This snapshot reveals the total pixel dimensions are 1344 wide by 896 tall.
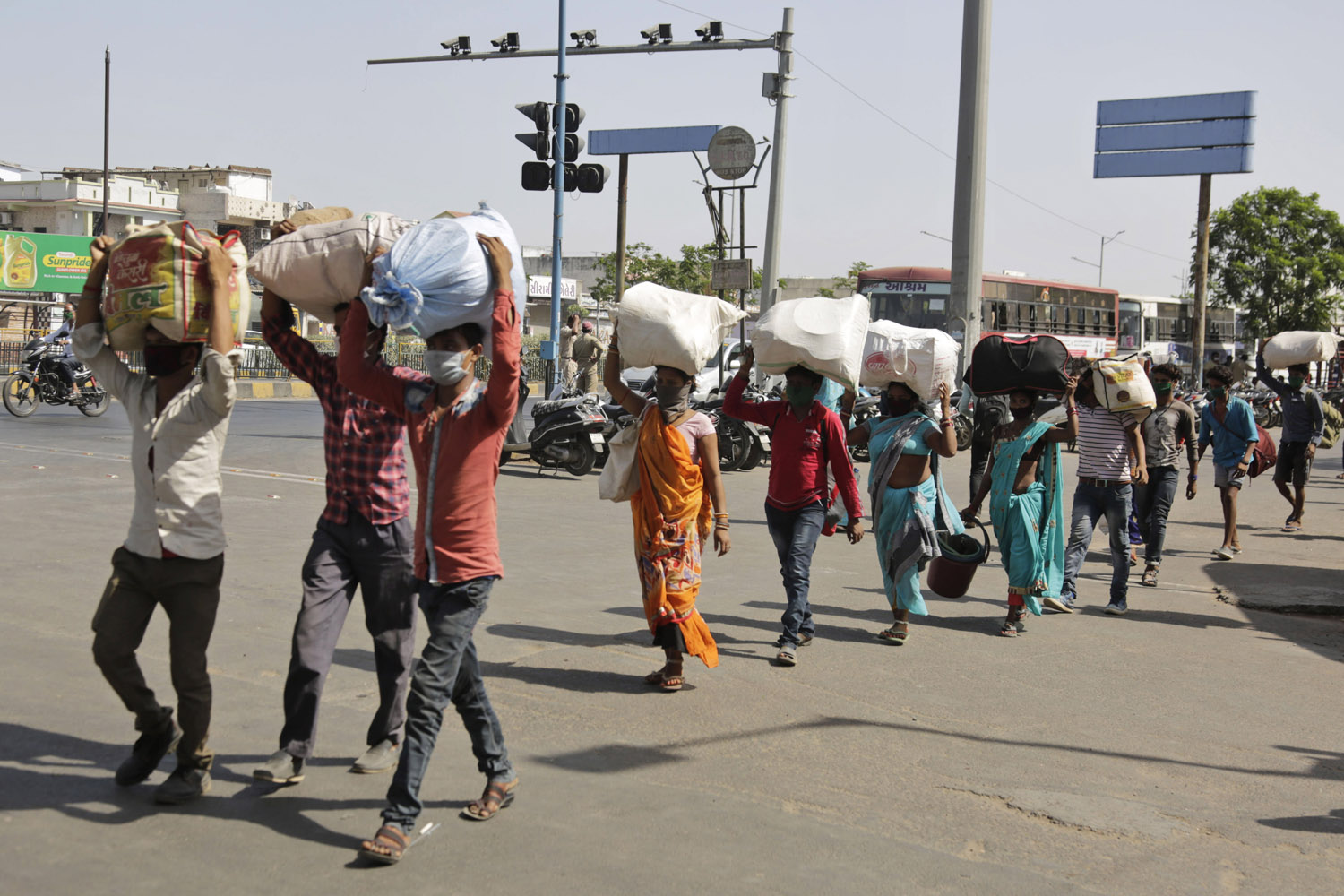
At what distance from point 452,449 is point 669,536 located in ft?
7.05

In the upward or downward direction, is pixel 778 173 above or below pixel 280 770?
above

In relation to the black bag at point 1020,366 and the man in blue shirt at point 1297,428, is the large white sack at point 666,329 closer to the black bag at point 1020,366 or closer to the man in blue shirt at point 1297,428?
the black bag at point 1020,366

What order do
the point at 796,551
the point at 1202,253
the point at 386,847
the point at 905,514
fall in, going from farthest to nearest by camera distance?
1. the point at 1202,253
2. the point at 905,514
3. the point at 796,551
4. the point at 386,847

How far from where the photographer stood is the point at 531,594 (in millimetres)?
8297

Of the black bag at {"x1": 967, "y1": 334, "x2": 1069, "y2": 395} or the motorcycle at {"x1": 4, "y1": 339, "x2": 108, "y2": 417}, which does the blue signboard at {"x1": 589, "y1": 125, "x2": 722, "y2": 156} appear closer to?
the motorcycle at {"x1": 4, "y1": 339, "x2": 108, "y2": 417}

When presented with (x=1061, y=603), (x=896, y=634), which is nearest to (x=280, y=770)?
(x=896, y=634)

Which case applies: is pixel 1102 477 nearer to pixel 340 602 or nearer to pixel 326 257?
pixel 340 602

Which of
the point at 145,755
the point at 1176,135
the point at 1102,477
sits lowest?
the point at 145,755

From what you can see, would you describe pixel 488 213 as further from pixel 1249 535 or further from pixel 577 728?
pixel 1249 535

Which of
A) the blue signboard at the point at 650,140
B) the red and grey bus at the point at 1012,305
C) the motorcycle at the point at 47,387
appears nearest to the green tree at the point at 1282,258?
the red and grey bus at the point at 1012,305

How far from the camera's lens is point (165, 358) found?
431cm

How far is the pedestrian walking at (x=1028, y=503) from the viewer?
314 inches

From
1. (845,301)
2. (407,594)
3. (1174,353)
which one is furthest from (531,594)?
(1174,353)

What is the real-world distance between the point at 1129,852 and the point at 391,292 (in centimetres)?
306
